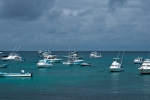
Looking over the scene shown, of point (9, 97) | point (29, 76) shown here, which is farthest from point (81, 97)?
point (29, 76)

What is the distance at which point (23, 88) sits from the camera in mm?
64812

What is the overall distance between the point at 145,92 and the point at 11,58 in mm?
129698

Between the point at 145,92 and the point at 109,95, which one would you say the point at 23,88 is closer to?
the point at 109,95

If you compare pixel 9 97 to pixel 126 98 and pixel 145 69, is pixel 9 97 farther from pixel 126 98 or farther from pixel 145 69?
pixel 145 69

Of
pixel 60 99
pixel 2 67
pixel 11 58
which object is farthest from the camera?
pixel 11 58

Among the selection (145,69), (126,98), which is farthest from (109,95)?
(145,69)

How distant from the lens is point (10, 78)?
82.6 m

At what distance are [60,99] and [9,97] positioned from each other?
8520 mm

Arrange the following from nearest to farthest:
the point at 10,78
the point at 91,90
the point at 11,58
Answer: the point at 91,90 → the point at 10,78 → the point at 11,58

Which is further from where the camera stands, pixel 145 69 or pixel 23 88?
pixel 145 69

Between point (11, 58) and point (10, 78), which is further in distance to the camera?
point (11, 58)

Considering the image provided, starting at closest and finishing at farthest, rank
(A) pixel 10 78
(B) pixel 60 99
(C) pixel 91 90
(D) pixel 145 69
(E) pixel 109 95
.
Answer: (B) pixel 60 99, (E) pixel 109 95, (C) pixel 91 90, (A) pixel 10 78, (D) pixel 145 69

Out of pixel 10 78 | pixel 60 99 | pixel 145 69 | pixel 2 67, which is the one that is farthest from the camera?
pixel 2 67

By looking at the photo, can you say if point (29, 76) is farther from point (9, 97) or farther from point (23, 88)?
point (9, 97)
